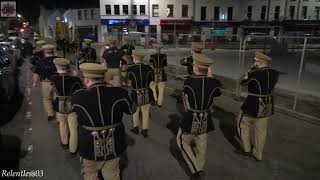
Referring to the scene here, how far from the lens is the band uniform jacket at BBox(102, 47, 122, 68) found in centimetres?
1046

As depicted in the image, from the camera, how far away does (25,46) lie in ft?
89.8

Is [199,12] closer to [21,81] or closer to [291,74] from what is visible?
[291,74]

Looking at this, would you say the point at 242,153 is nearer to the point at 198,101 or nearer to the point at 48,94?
the point at 198,101

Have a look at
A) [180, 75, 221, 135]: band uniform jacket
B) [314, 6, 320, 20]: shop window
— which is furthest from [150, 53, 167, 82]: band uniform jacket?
[314, 6, 320, 20]: shop window

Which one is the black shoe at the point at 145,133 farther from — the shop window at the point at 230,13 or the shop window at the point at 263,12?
the shop window at the point at 263,12

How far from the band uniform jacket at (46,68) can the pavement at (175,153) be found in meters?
1.31

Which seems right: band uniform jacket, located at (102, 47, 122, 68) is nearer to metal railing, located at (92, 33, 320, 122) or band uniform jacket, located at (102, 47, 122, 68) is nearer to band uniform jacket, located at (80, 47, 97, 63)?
band uniform jacket, located at (80, 47, 97, 63)

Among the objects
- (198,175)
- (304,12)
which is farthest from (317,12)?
(198,175)

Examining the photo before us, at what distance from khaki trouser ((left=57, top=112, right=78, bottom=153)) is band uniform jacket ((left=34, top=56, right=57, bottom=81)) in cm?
202

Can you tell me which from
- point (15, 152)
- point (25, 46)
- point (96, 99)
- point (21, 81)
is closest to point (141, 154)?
point (15, 152)

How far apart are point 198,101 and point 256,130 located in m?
1.64

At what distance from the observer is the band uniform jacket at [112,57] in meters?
10.5

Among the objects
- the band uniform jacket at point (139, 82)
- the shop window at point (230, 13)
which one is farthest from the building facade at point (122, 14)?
the band uniform jacket at point (139, 82)

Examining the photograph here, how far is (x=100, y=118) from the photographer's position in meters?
3.86
